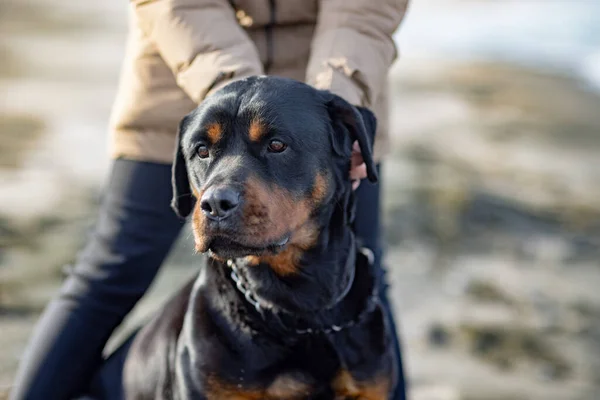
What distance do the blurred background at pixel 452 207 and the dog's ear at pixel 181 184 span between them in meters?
1.61

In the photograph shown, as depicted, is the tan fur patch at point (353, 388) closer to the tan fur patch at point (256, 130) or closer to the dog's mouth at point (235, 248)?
the dog's mouth at point (235, 248)

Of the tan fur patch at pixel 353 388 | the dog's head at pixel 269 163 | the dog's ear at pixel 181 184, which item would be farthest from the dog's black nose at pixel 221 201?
the tan fur patch at pixel 353 388

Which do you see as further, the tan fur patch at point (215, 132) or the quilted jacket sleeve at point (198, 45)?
the quilted jacket sleeve at point (198, 45)

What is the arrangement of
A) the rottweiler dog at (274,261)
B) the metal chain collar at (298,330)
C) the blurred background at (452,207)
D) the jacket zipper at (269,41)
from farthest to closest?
the blurred background at (452,207) < the jacket zipper at (269,41) < the metal chain collar at (298,330) < the rottweiler dog at (274,261)

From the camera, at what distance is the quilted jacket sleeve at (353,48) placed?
2568 millimetres

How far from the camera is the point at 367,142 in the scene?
2418 millimetres

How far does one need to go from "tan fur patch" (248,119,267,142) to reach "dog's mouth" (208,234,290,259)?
30cm

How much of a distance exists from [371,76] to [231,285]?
0.80m

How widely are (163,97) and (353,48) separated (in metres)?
0.65

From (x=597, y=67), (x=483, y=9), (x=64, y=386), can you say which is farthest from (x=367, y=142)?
(x=483, y=9)

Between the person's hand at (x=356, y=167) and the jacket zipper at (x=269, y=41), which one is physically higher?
the jacket zipper at (x=269, y=41)

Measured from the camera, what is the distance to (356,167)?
2.59 metres

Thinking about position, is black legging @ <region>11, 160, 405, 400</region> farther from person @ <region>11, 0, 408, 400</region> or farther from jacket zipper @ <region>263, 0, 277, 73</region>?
jacket zipper @ <region>263, 0, 277, 73</region>

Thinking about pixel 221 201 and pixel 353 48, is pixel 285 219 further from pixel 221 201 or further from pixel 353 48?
pixel 353 48
